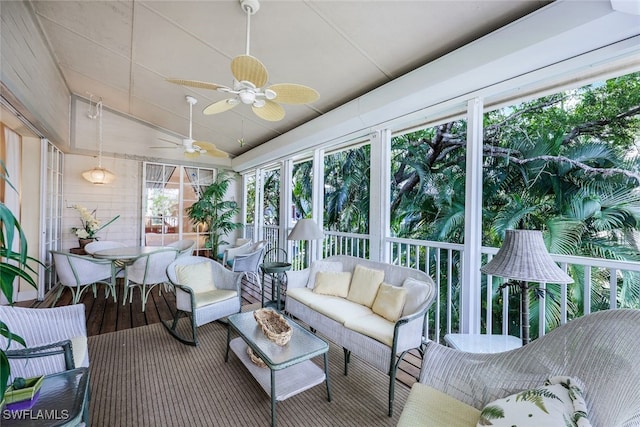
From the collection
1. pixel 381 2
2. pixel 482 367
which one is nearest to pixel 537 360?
pixel 482 367

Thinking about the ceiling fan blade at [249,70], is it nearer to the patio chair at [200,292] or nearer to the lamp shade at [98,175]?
the patio chair at [200,292]

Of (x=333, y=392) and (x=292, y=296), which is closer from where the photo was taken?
(x=333, y=392)

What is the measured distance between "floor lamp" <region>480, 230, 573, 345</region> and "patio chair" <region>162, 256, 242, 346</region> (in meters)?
2.58

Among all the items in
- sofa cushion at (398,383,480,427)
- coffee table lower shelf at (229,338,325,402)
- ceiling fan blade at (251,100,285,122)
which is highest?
ceiling fan blade at (251,100,285,122)

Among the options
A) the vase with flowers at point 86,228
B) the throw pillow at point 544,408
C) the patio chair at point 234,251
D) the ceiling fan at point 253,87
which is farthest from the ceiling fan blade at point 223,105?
the vase with flowers at point 86,228

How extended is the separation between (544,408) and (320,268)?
7.72 ft

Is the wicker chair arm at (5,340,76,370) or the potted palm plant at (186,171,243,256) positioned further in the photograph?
the potted palm plant at (186,171,243,256)

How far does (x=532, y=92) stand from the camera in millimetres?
2291

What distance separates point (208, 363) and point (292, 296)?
3.30 ft

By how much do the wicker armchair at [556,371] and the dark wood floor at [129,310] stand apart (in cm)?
101

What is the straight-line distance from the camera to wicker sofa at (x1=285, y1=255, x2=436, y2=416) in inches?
80.2

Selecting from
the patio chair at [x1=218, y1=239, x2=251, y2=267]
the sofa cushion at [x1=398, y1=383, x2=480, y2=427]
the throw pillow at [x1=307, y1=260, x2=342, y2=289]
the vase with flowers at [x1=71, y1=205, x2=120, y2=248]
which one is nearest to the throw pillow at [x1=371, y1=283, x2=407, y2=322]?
the throw pillow at [x1=307, y1=260, x2=342, y2=289]

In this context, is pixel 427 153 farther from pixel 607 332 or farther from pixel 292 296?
pixel 607 332

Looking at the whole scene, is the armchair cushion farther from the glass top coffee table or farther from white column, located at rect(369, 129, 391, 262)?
white column, located at rect(369, 129, 391, 262)
